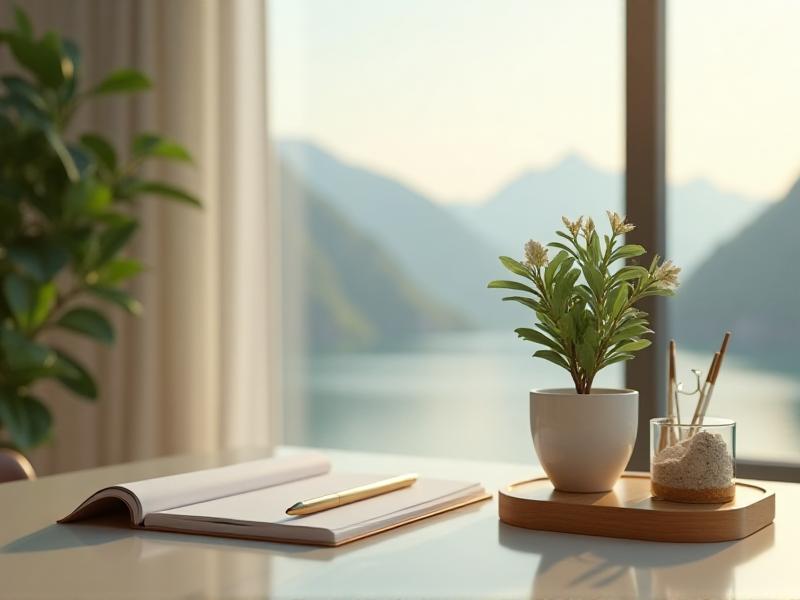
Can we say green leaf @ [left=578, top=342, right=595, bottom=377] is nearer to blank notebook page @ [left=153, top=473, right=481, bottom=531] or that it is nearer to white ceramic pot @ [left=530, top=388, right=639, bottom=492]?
white ceramic pot @ [left=530, top=388, right=639, bottom=492]

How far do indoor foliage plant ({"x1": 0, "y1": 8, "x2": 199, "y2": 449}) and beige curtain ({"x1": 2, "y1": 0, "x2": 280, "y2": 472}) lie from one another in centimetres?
33

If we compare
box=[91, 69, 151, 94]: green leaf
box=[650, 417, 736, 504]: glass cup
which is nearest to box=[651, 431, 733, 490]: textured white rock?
box=[650, 417, 736, 504]: glass cup

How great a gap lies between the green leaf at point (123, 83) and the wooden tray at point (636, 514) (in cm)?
212

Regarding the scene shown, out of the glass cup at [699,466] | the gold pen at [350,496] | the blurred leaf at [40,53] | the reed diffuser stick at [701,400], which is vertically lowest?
the gold pen at [350,496]

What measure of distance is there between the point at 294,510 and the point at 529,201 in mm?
2294

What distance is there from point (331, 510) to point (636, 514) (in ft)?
1.07

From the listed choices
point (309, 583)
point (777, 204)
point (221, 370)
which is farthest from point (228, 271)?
point (309, 583)

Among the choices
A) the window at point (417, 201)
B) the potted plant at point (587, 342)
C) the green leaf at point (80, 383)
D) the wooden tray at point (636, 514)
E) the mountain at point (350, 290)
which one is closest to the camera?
the wooden tray at point (636, 514)

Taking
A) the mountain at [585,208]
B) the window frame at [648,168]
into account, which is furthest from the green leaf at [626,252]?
the mountain at [585,208]

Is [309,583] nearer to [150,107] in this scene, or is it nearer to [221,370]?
[221,370]

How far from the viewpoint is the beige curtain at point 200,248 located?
11.0 feet

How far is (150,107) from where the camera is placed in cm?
341

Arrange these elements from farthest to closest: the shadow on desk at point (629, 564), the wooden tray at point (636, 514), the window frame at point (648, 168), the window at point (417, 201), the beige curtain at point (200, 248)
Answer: the beige curtain at point (200, 248) < the window at point (417, 201) < the window frame at point (648, 168) < the wooden tray at point (636, 514) < the shadow on desk at point (629, 564)

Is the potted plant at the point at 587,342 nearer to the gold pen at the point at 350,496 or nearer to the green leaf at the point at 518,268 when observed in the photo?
the green leaf at the point at 518,268
